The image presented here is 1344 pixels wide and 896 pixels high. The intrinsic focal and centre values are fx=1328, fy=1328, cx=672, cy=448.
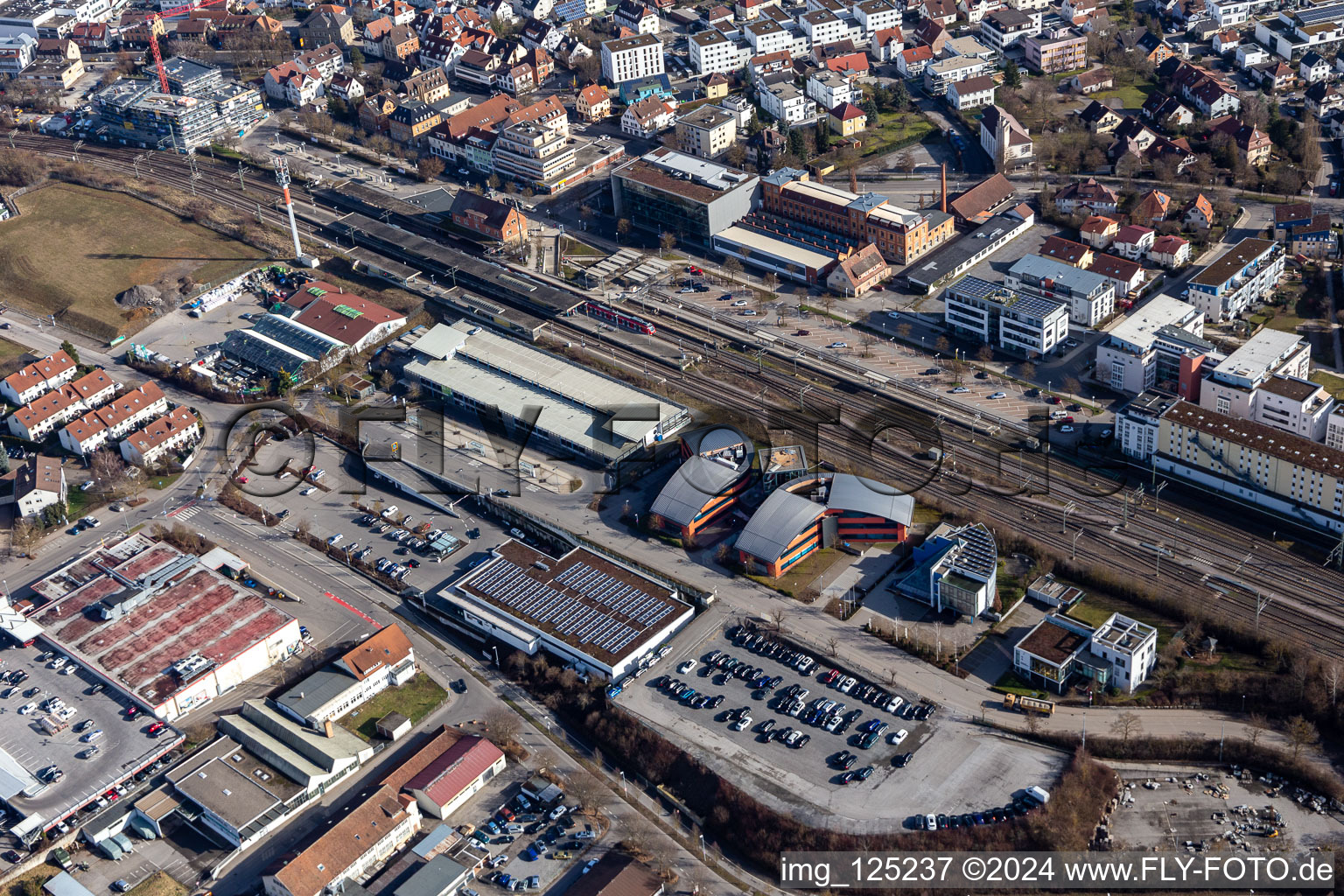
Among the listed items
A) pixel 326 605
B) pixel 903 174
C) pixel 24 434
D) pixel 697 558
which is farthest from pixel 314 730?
pixel 903 174

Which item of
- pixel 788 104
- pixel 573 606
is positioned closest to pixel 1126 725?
pixel 573 606

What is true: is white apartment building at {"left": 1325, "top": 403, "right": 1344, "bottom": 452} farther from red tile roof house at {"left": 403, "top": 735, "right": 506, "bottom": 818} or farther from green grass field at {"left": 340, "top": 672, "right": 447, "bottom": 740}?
green grass field at {"left": 340, "top": 672, "right": 447, "bottom": 740}

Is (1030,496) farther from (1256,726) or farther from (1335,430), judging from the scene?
(1256,726)

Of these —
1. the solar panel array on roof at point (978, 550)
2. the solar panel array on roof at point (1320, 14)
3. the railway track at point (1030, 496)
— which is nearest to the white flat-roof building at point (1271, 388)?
the railway track at point (1030, 496)

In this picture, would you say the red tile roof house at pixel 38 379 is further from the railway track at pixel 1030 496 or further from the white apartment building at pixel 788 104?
the white apartment building at pixel 788 104

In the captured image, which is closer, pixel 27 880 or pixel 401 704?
pixel 27 880

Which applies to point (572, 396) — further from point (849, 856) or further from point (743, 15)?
point (743, 15)
